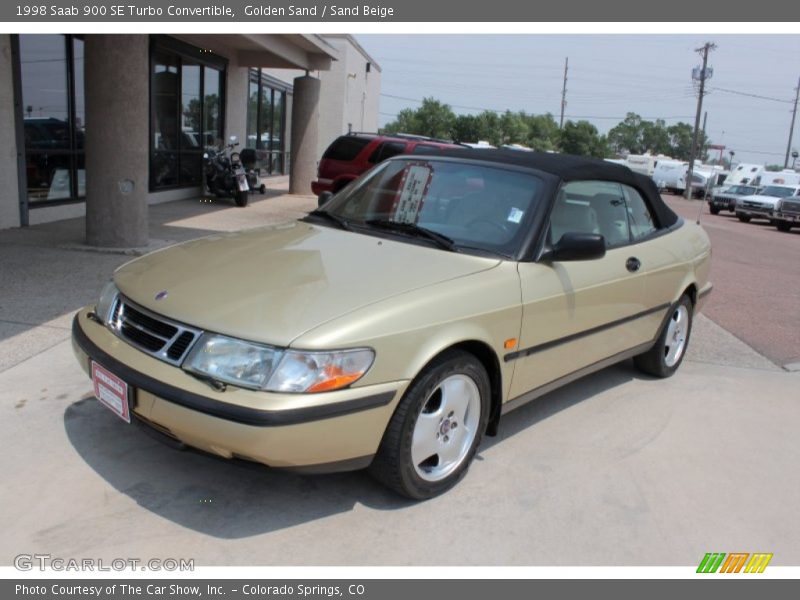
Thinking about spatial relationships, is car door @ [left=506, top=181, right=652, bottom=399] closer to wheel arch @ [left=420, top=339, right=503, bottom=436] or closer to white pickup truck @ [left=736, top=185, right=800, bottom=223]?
wheel arch @ [left=420, top=339, right=503, bottom=436]

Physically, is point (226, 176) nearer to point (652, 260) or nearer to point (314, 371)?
point (652, 260)

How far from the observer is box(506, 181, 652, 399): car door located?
3.76 metres

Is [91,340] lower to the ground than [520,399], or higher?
higher

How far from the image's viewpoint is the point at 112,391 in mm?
3186

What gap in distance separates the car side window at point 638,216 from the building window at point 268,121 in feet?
47.8

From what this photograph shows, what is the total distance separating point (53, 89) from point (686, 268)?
28.7 ft

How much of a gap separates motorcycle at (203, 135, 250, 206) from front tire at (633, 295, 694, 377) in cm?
1059

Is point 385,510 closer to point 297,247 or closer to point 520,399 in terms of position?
point 520,399

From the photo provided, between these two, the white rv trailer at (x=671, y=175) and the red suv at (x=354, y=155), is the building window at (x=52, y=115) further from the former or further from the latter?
the white rv trailer at (x=671, y=175)

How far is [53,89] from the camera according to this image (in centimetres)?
986

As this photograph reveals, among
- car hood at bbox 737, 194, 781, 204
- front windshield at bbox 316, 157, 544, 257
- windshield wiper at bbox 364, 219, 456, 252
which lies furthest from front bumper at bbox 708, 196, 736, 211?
windshield wiper at bbox 364, 219, 456, 252

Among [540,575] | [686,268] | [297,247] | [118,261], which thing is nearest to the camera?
[540,575]

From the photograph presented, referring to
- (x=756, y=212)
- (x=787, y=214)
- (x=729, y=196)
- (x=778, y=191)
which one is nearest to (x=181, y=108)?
(x=787, y=214)

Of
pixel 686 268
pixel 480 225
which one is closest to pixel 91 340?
pixel 480 225
